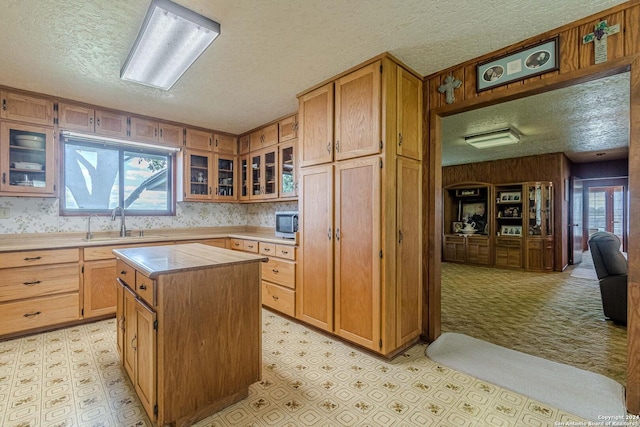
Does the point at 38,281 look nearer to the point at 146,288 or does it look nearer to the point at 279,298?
the point at 146,288

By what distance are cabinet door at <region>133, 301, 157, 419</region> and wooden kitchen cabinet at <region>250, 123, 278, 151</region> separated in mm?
2941

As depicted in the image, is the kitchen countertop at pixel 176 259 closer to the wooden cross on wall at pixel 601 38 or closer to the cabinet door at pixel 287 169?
the cabinet door at pixel 287 169

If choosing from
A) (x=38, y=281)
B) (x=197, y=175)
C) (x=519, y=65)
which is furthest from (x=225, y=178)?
(x=519, y=65)

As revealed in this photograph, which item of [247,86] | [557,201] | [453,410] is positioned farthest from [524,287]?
[247,86]

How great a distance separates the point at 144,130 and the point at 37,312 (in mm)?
2414

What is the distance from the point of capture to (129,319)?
2.01 meters

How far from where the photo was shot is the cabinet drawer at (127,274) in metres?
1.96

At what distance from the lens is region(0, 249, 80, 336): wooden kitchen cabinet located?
2836 mm

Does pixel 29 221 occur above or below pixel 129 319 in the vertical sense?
above

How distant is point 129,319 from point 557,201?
7.84 m

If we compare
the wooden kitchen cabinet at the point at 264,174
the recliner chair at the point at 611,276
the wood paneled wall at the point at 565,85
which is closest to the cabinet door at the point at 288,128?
the wooden kitchen cabinet at the point at 264,174

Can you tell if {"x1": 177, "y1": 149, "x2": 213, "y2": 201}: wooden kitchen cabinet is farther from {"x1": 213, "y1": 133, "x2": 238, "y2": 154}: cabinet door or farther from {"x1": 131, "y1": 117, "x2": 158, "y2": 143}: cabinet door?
{"x1": 131, "y1": 117, "x2": 158, "y2": 143}: cabinet door

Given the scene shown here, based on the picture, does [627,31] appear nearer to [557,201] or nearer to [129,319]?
[129,319]

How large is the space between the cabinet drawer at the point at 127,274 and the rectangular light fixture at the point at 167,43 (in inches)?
64.5
